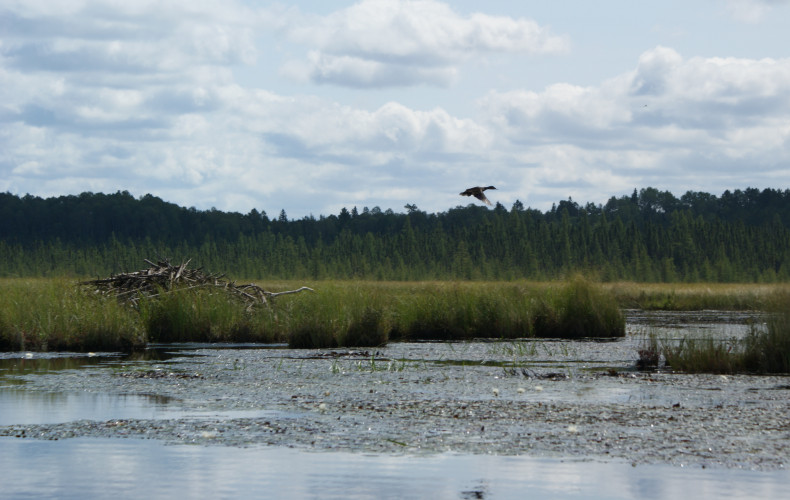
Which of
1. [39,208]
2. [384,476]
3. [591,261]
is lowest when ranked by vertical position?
[384,476]

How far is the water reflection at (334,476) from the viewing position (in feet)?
22.9

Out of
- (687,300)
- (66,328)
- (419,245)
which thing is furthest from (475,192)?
(419,245)

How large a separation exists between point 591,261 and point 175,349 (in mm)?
75585

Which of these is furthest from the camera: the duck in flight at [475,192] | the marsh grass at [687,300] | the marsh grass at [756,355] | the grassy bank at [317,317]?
the marsh grass at [687,300]

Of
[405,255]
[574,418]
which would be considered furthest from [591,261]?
[574,418]

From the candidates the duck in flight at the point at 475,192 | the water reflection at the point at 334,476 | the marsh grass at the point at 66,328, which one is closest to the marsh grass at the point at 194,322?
the marsh grass at the point at 66,328

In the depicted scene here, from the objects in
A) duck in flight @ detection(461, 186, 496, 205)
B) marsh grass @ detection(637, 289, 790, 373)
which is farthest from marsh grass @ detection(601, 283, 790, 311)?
marsh grass @ detection(637, 289, 790, 373)

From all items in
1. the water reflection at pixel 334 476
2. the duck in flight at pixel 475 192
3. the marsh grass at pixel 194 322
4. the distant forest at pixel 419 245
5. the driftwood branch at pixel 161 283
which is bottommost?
the water reflection at pixel 334 476

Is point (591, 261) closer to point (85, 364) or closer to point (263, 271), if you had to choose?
point (263, 271)

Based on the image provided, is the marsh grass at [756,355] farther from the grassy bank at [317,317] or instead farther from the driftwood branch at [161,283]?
the driftwood branch at [161,283]

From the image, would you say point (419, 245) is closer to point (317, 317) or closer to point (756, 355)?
point (317, 317)

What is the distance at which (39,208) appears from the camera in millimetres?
139750

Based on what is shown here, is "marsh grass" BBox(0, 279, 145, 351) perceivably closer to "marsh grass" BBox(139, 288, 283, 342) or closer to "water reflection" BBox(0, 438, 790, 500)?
"marsh grass" BBox(139, 288, 283, 342)

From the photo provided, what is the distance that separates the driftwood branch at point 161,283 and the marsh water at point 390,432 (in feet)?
24.8
